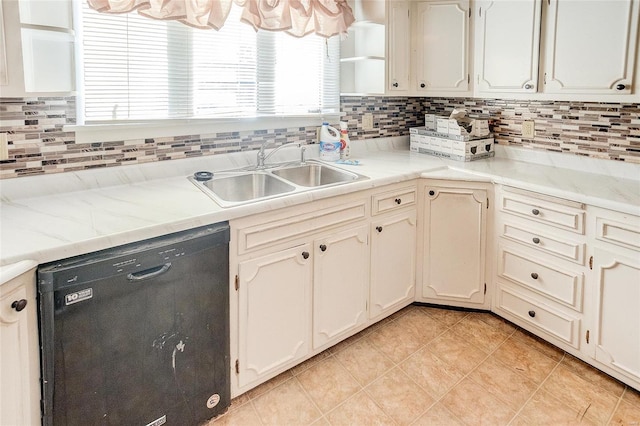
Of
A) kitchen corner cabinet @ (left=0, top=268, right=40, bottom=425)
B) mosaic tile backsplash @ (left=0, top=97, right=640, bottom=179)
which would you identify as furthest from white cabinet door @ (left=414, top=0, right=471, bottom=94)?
kitchen corner cabinet @ (left=0, top=268, right=40, bottom=425)

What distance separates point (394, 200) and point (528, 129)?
111cm

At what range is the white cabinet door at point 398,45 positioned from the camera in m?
2.65

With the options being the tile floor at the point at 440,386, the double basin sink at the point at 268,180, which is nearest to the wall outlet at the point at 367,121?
the double basin sink at the point at 268,180

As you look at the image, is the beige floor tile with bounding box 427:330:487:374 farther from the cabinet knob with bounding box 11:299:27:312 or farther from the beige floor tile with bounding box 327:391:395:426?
the cabinet knob with bounding box 11:299:27:312

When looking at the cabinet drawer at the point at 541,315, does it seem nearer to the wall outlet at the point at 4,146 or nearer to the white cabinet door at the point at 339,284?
the white cabinet door at the point at 339,284

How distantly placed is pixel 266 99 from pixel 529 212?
157 cm

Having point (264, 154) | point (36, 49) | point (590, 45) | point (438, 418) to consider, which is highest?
point (590, 45)

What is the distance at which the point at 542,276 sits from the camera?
2.21m

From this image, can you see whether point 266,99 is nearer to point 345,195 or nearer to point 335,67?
point 335,67

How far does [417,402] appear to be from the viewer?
190cm

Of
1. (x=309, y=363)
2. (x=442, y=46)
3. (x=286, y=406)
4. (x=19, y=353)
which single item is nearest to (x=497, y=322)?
(x=309, y=363)

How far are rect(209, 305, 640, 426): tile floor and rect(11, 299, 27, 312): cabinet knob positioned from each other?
3.01 ft

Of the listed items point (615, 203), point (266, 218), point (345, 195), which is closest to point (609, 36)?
point (615, 203)

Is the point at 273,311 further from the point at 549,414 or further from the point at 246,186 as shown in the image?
the point at 549,414
